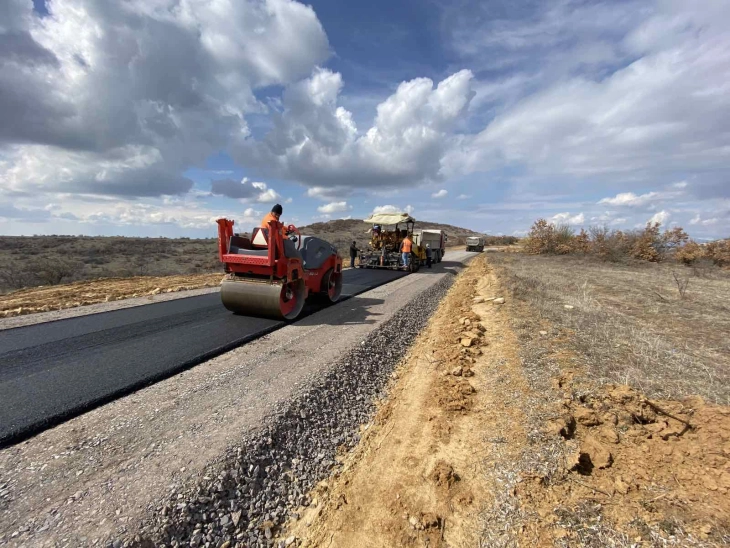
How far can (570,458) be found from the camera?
295cm

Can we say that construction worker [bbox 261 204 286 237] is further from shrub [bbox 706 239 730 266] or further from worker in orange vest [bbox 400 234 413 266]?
shrub [bbox 706 239 730 266]

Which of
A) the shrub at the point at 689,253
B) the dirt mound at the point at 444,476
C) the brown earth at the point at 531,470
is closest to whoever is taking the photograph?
the brown earth at the point at 531,470

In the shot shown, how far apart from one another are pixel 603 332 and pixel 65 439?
24.0ft

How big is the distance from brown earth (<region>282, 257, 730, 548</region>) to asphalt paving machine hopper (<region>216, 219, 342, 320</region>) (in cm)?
313

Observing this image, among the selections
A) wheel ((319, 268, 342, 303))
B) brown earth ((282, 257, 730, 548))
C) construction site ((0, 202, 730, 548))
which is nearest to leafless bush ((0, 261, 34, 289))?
construction site ((0, 202, 730, 548))

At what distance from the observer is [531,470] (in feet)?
9.49

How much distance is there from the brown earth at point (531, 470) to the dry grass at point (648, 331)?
1.57 ft

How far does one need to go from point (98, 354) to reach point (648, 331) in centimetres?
868

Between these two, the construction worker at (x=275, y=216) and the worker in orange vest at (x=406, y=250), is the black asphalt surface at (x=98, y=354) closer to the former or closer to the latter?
the construction worker at (x=275, y=216)

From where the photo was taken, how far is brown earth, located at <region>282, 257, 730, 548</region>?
7.72 ft

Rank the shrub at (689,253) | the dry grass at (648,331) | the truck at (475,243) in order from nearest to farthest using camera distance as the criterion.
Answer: the dry grass at (648,331) < the shrub at (689,253) < the truck at (475,243)

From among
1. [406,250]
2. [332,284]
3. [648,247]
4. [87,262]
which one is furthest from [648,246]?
[87,262]

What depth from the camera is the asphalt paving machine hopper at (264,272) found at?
6523 millimetres

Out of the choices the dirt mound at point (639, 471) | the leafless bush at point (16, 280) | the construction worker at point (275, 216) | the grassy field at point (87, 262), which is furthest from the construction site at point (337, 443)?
the grassy field at point (87, 262)
